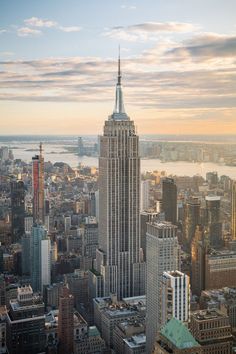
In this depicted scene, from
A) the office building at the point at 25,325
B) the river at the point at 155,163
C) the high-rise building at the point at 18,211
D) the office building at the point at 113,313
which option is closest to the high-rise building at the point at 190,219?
the river at the point at 155,163

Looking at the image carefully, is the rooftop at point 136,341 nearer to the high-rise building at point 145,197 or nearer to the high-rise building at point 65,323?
the high-rise building at point 65,323

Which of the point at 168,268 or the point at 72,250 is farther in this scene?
the point at 72,250

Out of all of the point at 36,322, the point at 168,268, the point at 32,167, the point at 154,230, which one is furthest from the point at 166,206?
the point at 36,322

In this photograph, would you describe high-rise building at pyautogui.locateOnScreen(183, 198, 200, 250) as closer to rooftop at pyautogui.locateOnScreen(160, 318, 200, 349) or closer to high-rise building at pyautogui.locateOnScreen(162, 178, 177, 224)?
high-rise building at pyautogui.locateOnScreen(162, 178, 177, 224)

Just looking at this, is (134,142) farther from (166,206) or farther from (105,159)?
(166,206)

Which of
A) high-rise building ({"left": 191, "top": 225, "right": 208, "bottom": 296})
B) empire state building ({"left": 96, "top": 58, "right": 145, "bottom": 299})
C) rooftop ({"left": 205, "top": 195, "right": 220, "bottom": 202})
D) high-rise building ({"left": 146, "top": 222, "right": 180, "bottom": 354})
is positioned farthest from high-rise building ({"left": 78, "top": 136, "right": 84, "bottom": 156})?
empire state building ({"left": 96, "top": 58, "right": 145, "bottom": 299})

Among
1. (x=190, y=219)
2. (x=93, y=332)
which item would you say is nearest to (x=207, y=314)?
(x=93, y=332)
